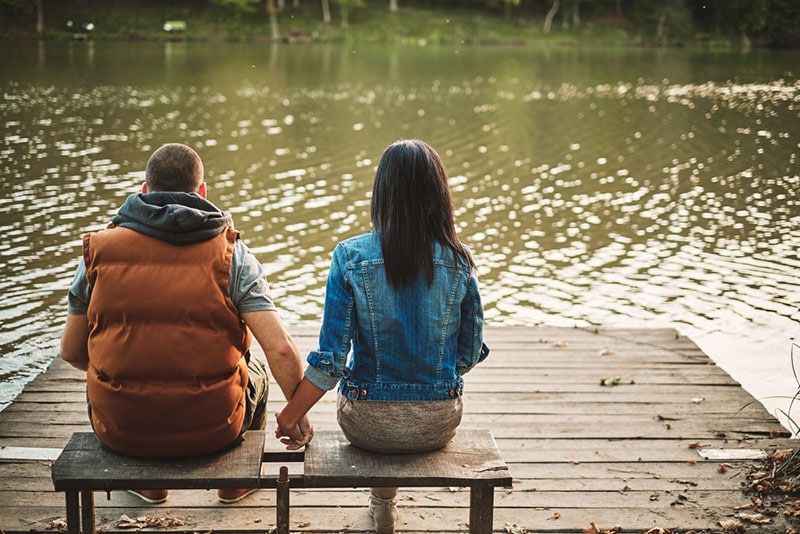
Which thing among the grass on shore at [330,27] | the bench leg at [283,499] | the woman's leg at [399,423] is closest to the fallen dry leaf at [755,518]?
the woman's leg at [399,423]

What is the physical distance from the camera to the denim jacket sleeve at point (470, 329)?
2.85m

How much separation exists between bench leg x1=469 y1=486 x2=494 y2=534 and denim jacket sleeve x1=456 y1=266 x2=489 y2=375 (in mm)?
403

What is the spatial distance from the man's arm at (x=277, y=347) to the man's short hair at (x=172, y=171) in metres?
0.46

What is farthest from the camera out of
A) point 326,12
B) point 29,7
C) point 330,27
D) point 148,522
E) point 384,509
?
point 326,12

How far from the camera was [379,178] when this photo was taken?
2.75 m

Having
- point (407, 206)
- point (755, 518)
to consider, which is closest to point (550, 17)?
point (755, 518)

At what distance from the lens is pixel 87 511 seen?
286 cm

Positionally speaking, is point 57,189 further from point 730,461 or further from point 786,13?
point 786,13

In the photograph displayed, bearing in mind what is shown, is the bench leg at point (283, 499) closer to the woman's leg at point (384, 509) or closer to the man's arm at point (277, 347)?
the man's arm at point (277, 347)

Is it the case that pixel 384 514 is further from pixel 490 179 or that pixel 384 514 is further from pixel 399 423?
pixel 490 179

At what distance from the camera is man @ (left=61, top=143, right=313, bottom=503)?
8.55 ft

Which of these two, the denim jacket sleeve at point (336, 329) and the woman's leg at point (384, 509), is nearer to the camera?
the denim jacket sleeve at point (336, 329)

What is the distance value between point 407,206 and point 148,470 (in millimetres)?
1147

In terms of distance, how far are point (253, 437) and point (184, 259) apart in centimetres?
74
